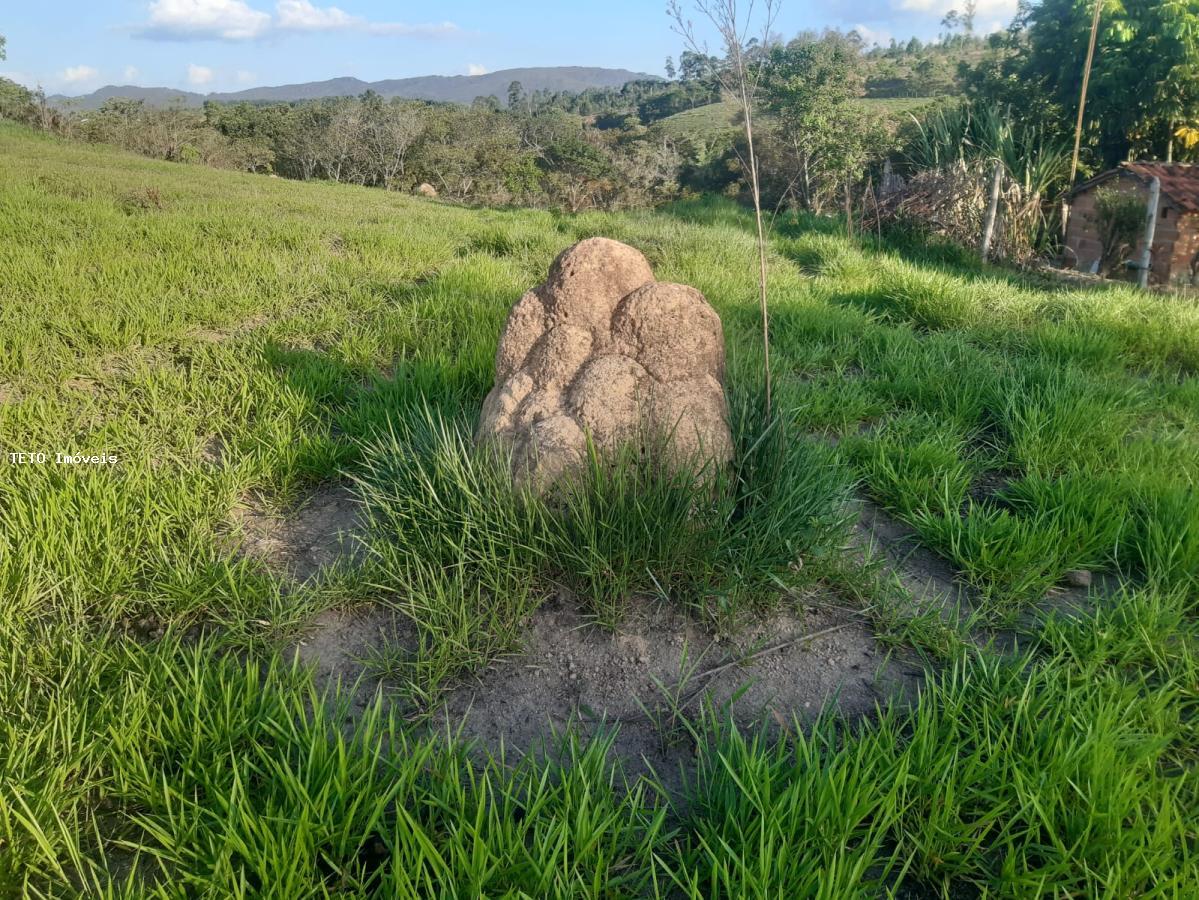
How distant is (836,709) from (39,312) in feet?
16.4

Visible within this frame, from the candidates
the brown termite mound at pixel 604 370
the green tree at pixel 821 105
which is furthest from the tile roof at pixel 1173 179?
the brown termite mound at pixel 604 370

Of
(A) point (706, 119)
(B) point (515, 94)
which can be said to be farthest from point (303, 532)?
(B) point (515, 94)

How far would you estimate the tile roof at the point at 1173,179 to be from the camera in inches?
391

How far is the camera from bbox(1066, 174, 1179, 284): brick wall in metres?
10.3

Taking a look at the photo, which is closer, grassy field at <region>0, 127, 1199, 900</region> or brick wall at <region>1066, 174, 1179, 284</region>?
grassy field at <region>0, 127, 1199, 900</region>

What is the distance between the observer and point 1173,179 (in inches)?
415

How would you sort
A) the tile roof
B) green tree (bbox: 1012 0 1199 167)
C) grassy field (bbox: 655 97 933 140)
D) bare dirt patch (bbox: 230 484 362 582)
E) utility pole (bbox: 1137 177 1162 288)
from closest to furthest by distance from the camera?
1. bare dirt patch (bbox: 230 484 362 582)
2. utility pole (bbox: 1137 177 1162 288)
3. the tile roof
4. green tree (bbox: 1012 0 1199 167)
5. grassy field (bbox: 655 97 933 140)

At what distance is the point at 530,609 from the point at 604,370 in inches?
34.8

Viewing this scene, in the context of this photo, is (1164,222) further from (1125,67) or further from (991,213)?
(1125,67)

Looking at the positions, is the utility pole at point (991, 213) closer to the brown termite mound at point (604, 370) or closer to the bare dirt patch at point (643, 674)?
the brown termite mound at point (604, 370)

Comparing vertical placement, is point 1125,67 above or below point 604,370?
above

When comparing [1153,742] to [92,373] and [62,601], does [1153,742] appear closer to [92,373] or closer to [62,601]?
[62,601]

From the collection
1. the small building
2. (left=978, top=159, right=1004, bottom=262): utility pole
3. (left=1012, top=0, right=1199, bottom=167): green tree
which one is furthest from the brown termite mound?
(left=1012, top=0, right=1199, bottom=167): green tree

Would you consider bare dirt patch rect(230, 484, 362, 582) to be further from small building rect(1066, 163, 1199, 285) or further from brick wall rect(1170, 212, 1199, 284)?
brick wall rect(1170, 212, 1199, 284)
